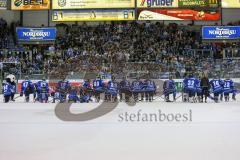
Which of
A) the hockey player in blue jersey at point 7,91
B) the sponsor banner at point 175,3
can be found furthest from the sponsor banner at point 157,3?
the hockey player in blue jersey at point 7,91

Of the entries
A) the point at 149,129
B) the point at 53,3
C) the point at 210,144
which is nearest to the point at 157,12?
the point at 53,3

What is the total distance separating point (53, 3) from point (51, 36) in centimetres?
312

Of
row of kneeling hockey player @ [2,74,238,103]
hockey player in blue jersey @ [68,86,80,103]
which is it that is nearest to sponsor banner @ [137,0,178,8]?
row of kneeling hockey player @ [2,74,238,103]

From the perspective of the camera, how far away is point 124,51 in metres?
26.0

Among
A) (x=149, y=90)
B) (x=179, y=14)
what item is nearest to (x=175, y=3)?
(x=179, y=14)

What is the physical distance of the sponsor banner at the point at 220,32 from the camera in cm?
2405

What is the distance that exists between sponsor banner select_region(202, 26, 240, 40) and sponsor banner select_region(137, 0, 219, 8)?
1.80 meters

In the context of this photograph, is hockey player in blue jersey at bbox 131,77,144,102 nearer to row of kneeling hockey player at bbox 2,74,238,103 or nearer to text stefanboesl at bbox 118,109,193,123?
row of kneeling hockey player at bbox 2,74,238,103

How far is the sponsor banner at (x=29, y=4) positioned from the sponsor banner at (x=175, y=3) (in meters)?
5.15

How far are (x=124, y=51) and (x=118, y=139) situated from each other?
1878 cm

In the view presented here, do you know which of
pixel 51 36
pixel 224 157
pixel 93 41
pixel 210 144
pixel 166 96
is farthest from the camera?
pixel 93 41

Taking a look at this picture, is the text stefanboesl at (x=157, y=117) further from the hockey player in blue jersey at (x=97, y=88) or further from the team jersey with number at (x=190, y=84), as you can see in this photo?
the hockey player in blue jersey at (x=97, y=88)

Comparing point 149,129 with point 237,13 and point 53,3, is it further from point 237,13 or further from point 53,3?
point 237,13

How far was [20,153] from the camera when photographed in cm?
616
